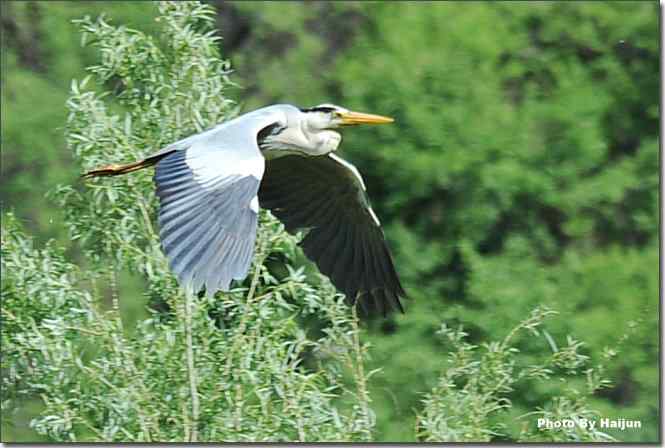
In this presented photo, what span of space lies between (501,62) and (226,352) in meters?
5.74

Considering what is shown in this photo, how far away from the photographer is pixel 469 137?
9.02 m

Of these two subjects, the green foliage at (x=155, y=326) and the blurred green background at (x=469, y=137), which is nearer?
the green foliage at (x=155, y=326)

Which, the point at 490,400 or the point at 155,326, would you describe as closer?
the point at 490,400

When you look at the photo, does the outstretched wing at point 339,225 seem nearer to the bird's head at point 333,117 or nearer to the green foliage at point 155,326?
the bird's head at point 333,117

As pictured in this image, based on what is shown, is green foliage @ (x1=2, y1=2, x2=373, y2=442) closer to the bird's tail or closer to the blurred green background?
Result: the bird's tail

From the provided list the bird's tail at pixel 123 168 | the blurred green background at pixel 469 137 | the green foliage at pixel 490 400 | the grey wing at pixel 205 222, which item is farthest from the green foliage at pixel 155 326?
the blurred green background at pixel 469 137

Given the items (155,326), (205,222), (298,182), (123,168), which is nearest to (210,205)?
(205,222)

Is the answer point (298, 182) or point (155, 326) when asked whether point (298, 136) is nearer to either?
point (298, 182)

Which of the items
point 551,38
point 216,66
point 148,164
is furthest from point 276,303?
point 551,38

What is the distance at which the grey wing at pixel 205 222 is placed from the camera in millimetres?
3908

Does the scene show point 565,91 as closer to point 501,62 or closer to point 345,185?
point 501,62

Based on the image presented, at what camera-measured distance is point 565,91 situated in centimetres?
954

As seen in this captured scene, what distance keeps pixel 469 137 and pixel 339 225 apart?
160 inches

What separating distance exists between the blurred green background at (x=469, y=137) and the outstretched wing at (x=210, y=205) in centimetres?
344
